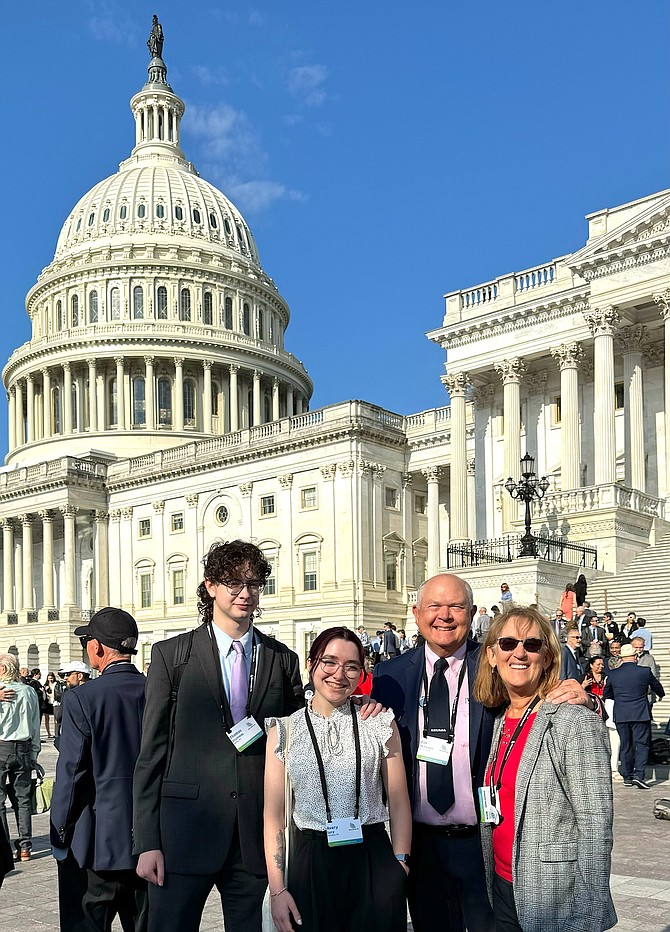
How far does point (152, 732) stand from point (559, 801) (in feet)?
6.79

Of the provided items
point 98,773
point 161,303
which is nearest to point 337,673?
point 98,773

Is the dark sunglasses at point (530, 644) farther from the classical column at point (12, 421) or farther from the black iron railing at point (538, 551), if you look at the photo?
the classical column at point (12, 421)

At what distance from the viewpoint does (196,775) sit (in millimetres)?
5348

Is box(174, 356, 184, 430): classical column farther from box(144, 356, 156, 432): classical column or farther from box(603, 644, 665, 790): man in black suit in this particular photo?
box(603, 644, 665, 790): man in black suit

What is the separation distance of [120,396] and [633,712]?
74.3 meters

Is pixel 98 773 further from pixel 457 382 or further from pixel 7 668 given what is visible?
pixel 457 382

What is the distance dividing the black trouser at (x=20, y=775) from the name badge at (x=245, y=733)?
7.03m

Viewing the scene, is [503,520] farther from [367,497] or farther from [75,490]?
[75,490]

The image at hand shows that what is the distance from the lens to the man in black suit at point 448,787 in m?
5.24

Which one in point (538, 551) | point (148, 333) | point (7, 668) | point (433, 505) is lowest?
point (7, 668)

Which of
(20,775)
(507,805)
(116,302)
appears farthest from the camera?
(116,302)

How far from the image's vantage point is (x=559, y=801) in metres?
4.48

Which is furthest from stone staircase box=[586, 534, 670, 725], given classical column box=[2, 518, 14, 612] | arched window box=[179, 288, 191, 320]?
arched window box=[179, 288, 191, 320]

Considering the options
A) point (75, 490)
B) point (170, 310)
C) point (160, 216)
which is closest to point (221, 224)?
point (160, 216)
